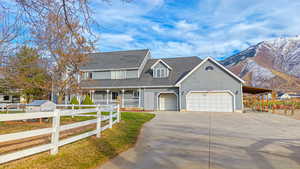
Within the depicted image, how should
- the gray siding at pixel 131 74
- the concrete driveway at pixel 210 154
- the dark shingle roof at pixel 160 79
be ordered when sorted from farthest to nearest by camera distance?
the gray siding at pixel 131 74
the dark shingle roof at pixel 160 79
the concrete driveway at pixel 210 154

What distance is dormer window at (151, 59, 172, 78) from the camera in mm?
23906

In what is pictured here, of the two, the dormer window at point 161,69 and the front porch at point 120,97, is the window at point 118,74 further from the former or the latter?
the dormer window at point 161,69

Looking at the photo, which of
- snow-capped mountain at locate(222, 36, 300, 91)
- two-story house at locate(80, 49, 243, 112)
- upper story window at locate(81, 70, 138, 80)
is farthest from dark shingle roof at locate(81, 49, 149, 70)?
snow-capped mountain at locate(222, 36, 300, 91)

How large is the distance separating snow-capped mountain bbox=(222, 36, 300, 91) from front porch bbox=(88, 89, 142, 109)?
59.3 m

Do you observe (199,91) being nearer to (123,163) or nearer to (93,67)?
(93,67)

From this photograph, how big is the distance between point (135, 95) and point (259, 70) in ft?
307

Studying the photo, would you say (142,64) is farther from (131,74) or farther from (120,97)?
(120,97)

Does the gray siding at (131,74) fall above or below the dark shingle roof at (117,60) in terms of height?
below

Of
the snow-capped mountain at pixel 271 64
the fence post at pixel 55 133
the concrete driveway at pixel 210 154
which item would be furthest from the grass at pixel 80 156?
the snow-capped mountain at pixel 271 64

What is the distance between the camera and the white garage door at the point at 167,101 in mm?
22922

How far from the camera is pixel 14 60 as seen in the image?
7.39 m

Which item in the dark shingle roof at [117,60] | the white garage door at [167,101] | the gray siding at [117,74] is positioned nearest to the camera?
the white garage door at [167,101]

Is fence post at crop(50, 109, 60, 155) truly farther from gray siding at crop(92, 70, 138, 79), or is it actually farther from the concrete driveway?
gray siding at crop(92, 70, 138, 79)

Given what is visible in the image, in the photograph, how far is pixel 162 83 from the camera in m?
22.9
